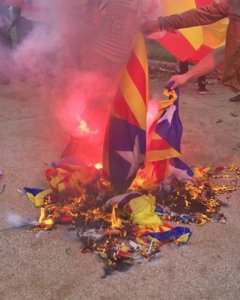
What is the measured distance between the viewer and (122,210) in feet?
11.4

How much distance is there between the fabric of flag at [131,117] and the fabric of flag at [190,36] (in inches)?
100

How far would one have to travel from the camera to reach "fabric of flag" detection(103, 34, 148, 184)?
345cm

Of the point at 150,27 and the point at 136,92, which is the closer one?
the point at 136,92

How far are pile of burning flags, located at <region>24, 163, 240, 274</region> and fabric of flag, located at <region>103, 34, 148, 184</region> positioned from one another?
274mm

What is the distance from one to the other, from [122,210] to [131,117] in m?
0.71

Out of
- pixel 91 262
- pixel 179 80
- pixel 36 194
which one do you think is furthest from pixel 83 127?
pixel 91 262

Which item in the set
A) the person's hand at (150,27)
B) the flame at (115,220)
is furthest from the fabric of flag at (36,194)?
the person's hand at (150,27)

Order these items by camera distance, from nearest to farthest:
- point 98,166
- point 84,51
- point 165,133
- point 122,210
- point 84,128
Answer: point 122,210 < point 165,133 < point 98,166 < point 84,128 < point 84,51

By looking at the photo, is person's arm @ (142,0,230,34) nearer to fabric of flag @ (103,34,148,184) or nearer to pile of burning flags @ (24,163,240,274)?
fabric of flag @ (103,34,148,184)

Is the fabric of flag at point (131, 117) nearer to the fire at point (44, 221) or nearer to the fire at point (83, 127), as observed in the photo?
the fire at point (44, 221)

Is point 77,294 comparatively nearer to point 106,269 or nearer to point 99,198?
point 106,269

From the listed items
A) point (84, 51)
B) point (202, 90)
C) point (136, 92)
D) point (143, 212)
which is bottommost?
point (202, 90)

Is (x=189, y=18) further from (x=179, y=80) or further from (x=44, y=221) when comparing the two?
(x=44, y=221)

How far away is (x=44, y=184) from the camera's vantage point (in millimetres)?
4113
